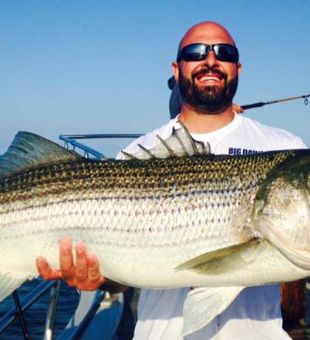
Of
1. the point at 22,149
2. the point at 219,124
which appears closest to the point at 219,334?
the point at 219,124

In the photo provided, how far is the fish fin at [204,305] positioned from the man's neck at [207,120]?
133 cm

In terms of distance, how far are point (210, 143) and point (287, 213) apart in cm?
97

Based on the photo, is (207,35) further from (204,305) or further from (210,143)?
(204,305)

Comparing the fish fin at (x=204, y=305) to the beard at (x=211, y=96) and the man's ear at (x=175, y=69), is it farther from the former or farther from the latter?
the man's ear at (x=175, y=69)

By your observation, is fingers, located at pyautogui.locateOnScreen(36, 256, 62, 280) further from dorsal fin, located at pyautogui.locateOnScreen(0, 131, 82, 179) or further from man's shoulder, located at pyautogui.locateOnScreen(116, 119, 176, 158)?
man's shoulder, located at pyautogui.locateOnScreen(116, 119, 176, 158)

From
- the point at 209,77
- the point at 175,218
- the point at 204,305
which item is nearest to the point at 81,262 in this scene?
the point at 175,218

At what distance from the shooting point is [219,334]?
381cm

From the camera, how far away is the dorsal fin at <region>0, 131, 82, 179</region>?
3.93m

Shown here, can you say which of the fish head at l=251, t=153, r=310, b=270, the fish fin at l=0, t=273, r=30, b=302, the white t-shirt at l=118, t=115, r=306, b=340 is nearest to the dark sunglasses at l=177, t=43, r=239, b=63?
the white t-shirt at l=118, t=115, r=306, b=340

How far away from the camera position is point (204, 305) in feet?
11.5

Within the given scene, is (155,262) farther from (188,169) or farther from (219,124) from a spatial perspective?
(219,124)

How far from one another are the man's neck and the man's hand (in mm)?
1328

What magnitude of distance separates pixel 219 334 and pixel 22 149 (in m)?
1.87

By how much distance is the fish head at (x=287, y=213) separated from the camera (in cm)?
343
